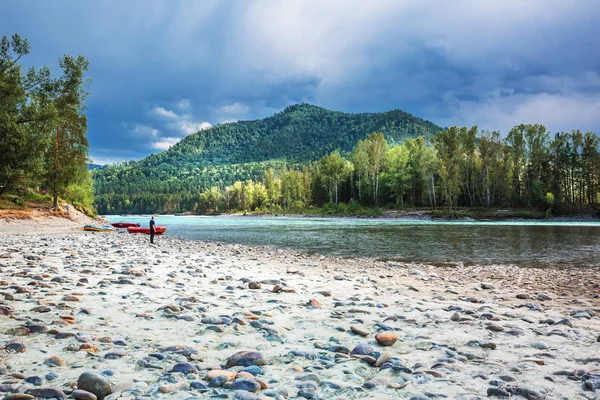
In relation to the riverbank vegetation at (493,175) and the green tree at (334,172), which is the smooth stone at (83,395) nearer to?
the riverbank vegetation at (493,175)

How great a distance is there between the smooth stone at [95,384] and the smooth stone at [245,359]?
128cm

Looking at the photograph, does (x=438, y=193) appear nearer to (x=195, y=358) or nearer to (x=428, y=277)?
(x=428, y=277)

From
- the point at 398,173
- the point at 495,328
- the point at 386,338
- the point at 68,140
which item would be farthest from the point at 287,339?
the point at 398,173

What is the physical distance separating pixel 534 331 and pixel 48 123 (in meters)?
24.6

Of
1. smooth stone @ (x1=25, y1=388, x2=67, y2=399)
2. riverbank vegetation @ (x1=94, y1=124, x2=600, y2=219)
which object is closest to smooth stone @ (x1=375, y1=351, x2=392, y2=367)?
smooth stone @ (x1=25, y1=388, x2=67, y2=399)

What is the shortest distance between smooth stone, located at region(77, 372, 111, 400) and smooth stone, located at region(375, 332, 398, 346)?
3.39 m

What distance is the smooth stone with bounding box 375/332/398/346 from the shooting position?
4879mm

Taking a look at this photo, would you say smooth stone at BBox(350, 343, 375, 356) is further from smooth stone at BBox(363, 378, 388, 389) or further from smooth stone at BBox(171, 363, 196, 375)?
smooth stone at BBox(171, 363, 196, 375)

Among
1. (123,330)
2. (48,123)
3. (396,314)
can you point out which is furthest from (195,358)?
(48,123)

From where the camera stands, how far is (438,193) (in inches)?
3211

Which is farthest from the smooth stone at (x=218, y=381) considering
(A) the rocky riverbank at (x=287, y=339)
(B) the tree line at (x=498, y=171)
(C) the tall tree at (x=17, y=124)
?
(B) the tree line at (x=498, y=171)

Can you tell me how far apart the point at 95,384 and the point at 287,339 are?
2559mm

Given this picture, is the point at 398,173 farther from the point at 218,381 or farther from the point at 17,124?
the point at 218,381

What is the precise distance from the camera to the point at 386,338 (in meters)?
4.92
